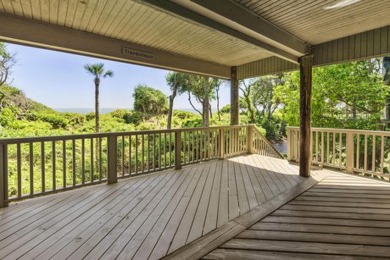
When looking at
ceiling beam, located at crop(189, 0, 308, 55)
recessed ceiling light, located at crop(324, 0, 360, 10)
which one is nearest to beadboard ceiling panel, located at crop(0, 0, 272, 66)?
ceiling beam, located at crop(189, 0, 308, 55)

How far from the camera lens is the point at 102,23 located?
343cm

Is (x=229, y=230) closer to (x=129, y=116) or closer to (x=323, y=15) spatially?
(x=323, y=15)

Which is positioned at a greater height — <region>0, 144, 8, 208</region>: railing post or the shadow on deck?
<region>0, 144, 8, 208</region>: railing post

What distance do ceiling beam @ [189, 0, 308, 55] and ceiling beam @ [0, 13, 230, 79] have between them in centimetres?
215

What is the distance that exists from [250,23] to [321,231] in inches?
99.1

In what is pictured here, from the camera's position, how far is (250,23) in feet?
9.61

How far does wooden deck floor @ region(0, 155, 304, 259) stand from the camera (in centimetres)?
191

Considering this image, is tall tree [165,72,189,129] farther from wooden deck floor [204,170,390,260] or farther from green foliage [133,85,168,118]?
wooden deck floor [204,170,390,260]

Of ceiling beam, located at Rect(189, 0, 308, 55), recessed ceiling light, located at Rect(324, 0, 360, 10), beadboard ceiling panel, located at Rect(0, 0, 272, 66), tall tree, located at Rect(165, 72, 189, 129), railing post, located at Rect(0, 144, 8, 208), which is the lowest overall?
railing post, located at Rect(0, 144, 8, 208)

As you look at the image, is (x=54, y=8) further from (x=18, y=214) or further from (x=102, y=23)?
(x=18, y=214)

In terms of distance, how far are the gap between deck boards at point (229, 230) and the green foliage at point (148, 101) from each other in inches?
553

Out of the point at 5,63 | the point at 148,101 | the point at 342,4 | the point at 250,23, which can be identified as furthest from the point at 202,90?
the point at 342,4

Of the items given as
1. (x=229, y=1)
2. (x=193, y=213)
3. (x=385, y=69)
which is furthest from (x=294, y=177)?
(x=385, y=69)

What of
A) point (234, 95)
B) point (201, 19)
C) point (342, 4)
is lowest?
point (234, 95)
